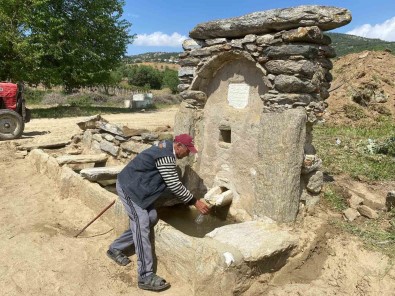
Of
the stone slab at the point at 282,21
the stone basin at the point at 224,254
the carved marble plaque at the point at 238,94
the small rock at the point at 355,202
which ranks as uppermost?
the stone slab at the point at 282,21

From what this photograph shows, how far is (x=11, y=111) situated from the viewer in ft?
30.4

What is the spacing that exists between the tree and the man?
13197 mm

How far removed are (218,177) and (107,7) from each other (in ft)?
52.9

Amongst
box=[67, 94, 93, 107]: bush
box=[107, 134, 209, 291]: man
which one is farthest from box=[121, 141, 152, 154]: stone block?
box=[67, 94, 93, 107]: bush

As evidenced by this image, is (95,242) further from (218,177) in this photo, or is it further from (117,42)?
(117,42)

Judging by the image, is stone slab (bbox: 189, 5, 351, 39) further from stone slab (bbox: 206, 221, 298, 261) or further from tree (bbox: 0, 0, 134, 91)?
tree (bbox: 0, 0, 134, 91)

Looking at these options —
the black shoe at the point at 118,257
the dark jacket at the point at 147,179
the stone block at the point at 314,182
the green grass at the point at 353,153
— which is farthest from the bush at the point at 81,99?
the stone block at the point at 314,182

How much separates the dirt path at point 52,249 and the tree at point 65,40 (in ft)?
33.9

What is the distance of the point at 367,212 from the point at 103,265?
372cm

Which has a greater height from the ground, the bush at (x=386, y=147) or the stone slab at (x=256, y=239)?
the bush at (x=386, y=147)

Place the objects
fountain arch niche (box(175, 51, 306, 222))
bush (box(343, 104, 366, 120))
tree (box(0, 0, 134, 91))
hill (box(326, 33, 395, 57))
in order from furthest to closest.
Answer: hill (box(326, 33, 395, 57)) → tree (box(0, 0, 134, 91)) → bush (box(343, 104, 366, 120)) → fountain arch niche (box(175, 51, 306, 222))

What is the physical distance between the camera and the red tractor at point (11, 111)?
9242mm

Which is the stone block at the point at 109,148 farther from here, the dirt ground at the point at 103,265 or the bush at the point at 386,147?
the bush at the point at 386,147

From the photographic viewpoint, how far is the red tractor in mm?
9242
